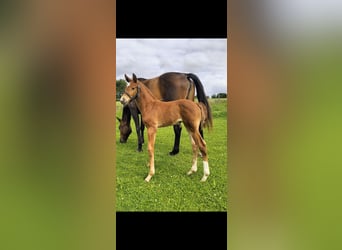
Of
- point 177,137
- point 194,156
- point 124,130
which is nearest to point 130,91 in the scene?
point 124,130

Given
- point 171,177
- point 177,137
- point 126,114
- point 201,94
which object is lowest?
point 171,177

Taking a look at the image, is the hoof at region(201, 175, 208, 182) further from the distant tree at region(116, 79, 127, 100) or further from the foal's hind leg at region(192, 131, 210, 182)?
the distant tree at region(116, 79, 127, 100)

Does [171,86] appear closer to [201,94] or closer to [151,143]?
[201,94]

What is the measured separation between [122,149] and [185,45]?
63 centimetres

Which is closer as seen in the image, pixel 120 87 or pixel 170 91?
pixel 120 87

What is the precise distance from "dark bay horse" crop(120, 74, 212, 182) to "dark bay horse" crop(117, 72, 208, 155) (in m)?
0.02

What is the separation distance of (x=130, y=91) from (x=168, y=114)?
237 millimetres

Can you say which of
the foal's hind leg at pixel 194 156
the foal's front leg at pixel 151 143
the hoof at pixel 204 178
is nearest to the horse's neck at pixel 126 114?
the foal's front leg at pixel 151 143

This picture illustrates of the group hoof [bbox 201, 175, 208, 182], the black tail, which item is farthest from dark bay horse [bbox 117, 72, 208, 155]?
hoof [bbox 201, 175, 208, 182]

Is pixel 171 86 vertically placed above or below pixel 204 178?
above

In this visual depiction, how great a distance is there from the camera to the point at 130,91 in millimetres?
1543

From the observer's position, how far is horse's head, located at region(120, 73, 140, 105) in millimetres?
1525
